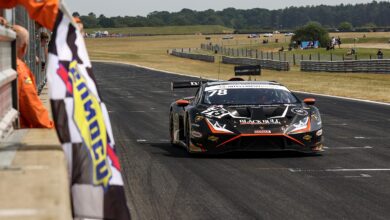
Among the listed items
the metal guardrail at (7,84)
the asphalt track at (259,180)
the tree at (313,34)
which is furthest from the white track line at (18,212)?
the tree at (313,34)

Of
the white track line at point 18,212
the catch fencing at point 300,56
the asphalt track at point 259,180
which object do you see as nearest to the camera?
the white track line at point 18,212

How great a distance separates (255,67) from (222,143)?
6.37 m

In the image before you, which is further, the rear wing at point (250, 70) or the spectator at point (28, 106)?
the rear wing at point (250, 70)

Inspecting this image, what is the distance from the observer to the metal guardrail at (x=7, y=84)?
4501mm

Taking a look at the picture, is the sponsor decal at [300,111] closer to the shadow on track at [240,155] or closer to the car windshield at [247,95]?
the car windshield at [247,95]

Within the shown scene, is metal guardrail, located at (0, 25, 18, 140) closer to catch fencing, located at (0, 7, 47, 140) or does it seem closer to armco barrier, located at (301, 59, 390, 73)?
catch fencing, located at (0, 7, 47, 140)

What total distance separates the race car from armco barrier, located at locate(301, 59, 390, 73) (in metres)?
38.0

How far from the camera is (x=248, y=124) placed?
41.6ft

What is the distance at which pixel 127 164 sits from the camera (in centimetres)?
1142

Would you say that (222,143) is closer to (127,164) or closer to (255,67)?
(127,164)

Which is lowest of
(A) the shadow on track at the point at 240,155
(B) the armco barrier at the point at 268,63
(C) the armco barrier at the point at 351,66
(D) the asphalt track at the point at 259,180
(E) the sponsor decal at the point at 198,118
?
(B) the armco barrier at the point at 268,63

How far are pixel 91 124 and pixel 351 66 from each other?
170ft

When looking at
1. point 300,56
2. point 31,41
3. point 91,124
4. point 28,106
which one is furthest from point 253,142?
point 300,56

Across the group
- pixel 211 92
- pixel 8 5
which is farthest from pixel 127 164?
pixel 8 5
